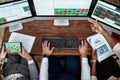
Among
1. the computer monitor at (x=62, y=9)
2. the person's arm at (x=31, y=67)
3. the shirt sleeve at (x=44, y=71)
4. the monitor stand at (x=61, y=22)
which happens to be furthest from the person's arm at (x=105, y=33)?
the person's arm at (x=31, y=67)

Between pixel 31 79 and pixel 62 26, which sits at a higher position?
pixel 62 26

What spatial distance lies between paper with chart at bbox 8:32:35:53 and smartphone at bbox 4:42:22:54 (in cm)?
13

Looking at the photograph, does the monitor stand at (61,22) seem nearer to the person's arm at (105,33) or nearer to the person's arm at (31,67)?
the person's arm at (105,33)

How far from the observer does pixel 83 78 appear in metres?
1.90

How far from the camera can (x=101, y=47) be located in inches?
80.9

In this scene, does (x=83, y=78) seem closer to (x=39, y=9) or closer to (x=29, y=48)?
(x=29, y=48)

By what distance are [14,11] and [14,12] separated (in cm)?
2

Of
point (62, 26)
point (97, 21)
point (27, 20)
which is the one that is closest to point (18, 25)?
point (27, 20)

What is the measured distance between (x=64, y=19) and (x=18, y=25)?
447mm

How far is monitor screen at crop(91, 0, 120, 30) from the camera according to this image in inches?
72.0

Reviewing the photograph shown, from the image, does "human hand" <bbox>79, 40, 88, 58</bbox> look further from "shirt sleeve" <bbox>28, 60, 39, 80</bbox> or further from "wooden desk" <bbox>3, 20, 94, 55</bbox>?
"shirt sleeve" <bbox>28, 60, 39, 80</bbox>

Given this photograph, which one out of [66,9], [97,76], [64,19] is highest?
[66,9]

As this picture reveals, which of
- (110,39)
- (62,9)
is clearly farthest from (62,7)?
(110,39)

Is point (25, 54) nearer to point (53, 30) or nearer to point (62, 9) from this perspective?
point (53, 30)
